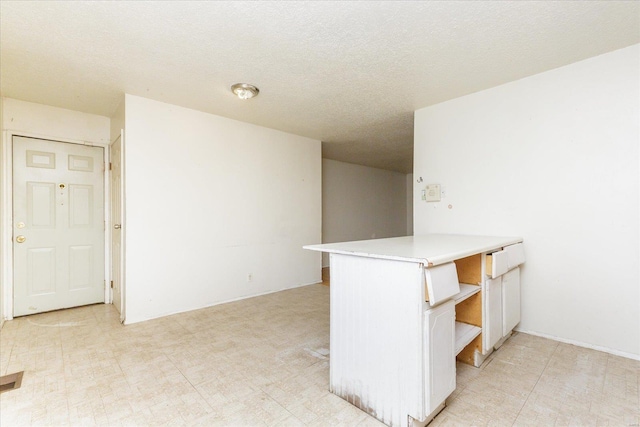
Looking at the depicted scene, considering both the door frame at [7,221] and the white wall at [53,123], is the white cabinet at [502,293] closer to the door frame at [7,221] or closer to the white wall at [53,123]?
the white wall at [53,123]

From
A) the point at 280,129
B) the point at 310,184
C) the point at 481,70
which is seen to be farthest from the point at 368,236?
the point at 481,70

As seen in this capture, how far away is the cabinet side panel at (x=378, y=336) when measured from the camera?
1428 millimetres

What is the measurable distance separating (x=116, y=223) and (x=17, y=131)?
1.35 meters

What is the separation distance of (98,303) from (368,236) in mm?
5332

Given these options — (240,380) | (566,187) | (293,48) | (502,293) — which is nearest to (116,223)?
(240,380)

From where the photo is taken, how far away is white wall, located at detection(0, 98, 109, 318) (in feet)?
10.0

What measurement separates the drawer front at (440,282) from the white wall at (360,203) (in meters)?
4.66

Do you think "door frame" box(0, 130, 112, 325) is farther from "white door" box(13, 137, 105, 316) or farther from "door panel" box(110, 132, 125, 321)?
"door panel" box(110, 132, 125, 321)

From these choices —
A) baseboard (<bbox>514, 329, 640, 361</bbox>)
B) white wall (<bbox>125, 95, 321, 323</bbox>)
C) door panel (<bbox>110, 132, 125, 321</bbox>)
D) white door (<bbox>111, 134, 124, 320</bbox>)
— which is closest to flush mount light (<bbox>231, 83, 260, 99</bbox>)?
white wall (<bbox>125, 95, 321, 323</bbox>)

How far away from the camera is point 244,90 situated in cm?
283

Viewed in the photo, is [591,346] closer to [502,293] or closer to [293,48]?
[502,293]

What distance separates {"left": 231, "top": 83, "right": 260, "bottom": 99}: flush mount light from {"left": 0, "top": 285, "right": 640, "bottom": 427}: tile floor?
2.28 metres

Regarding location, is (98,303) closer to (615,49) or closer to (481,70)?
(481,70)

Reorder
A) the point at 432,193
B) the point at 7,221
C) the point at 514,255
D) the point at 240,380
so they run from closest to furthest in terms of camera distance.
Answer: the point at 240,380, the point at 514,255, the point at 7,221, the point at 432,193
